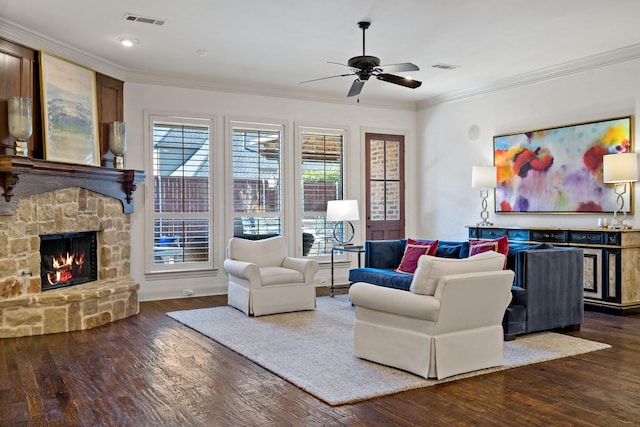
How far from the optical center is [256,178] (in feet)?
25.6

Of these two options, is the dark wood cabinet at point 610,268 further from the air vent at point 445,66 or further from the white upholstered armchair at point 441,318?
the white upholstered armchair at point 441,318

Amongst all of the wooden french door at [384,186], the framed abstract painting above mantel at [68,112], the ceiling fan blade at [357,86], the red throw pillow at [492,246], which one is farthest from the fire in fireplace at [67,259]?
the wooden french door at [384,186]

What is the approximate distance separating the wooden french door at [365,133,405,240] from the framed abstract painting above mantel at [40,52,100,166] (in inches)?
166

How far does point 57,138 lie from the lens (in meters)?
5.69

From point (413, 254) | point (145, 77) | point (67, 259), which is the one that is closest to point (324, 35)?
point (413, 254)

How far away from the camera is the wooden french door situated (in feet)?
28.9

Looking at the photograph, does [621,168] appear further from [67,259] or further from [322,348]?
[67,259]

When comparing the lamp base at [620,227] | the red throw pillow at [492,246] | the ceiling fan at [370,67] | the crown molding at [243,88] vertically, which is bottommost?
the red throw pillow at [492,246]

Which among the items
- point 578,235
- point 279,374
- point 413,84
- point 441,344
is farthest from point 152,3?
point 578,235

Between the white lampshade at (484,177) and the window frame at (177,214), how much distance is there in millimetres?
3536

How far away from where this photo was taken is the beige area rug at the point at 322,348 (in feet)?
11.7

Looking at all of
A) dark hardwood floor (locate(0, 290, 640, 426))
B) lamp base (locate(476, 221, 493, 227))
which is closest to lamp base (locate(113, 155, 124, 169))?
dark hardwood floor (locate(0, 290, 640, 426))

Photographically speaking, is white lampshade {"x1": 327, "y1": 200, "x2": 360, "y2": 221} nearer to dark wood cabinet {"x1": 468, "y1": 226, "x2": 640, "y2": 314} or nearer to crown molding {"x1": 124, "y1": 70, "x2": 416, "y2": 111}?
crown molding {"x1": 124, "y1": 70, "x2": 416, "y2": 111}

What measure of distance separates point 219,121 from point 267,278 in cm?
266
